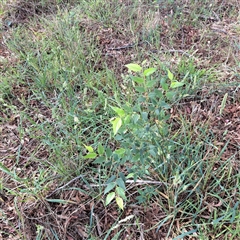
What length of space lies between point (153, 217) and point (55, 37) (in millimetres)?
1723

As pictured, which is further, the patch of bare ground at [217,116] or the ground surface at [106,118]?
the patch of bare ground at [217,116]

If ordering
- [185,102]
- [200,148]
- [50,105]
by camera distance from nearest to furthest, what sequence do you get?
1. [200,148]
2. [185,102]
3. [50,105]

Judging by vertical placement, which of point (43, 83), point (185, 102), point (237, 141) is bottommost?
point (237, 141)

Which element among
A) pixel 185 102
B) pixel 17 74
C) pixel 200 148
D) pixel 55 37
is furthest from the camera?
pixel 55 37

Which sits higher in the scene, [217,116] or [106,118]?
[106,118]

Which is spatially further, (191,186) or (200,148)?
(200,148)

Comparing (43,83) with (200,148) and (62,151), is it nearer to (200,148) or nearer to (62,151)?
(62,151)

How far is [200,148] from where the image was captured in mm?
1370

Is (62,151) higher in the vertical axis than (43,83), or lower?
lower

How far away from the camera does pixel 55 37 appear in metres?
2.22

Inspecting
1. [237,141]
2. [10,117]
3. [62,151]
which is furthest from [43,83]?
[237,141]

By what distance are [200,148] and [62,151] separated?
2.50 ft

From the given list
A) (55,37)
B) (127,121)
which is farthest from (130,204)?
(55,37)

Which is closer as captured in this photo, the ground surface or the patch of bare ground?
the ground surface
